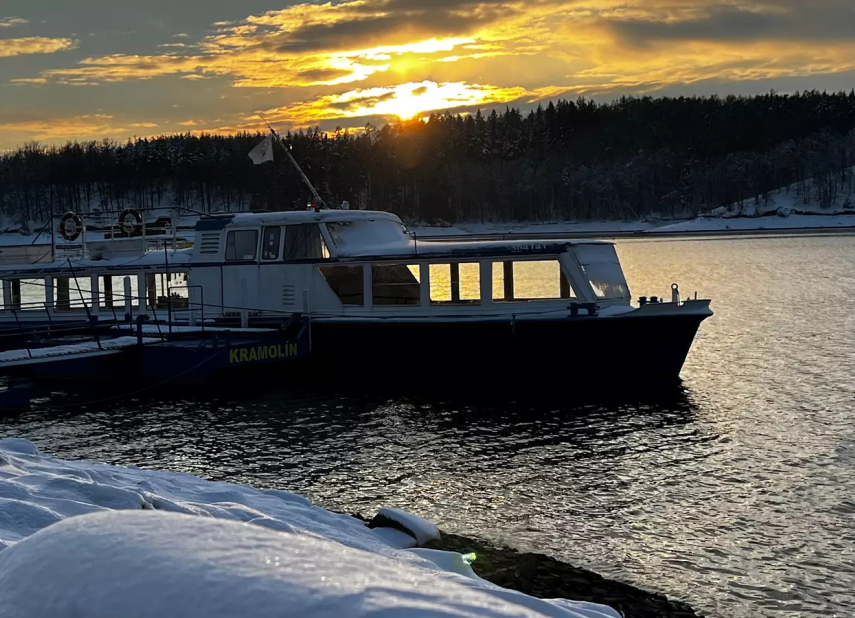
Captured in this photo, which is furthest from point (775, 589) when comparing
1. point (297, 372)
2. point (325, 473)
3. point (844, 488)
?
point (297, 372)

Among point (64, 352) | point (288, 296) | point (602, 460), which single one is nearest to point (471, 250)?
point (288, 296)

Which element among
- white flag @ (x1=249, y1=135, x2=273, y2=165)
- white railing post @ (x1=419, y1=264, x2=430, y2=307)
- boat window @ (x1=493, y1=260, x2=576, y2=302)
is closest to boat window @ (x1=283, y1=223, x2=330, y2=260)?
white railing post @ (x1=419, y1=264, x2=430, y2=307)

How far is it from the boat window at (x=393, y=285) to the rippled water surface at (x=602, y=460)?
2.85 metres

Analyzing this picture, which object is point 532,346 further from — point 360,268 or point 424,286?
point 360,268

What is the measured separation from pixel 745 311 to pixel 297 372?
22.8 m

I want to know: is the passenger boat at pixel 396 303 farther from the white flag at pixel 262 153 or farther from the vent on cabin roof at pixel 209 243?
the white flag at pixel 262 153

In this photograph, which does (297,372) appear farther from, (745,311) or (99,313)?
(745,311)

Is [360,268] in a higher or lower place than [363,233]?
lower

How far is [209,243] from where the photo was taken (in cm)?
2419

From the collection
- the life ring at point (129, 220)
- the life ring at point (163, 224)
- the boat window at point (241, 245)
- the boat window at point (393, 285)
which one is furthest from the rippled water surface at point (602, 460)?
the life ring at point (163, 224)

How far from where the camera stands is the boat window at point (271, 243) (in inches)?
917

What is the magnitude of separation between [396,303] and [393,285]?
487mm

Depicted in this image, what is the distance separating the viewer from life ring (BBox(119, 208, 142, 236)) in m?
27.8

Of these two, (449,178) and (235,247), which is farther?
(449,178)
